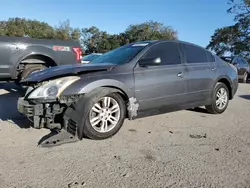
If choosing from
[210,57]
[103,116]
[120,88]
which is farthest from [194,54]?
[103,116]

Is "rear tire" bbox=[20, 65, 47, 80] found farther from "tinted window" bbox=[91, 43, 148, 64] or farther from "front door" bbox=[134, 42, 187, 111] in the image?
"front door" bbox=[134, 42, 187, 111]

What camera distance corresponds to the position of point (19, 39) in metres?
7.52

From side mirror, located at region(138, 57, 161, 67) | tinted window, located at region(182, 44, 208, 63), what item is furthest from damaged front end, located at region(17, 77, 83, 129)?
tinted window, located at region(182, 44, 208, 63)

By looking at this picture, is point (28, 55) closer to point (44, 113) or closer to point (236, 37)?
point (44, 113)

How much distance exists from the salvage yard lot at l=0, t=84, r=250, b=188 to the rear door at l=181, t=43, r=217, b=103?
0.65 meters

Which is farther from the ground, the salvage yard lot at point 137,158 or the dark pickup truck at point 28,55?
the dark pickup truck at point 28,55

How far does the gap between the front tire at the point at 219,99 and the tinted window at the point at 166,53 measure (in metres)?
1.25

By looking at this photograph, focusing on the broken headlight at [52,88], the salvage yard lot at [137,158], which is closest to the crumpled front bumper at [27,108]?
the broken headlight at [52,88]

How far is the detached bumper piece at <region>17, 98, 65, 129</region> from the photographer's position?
396 cm

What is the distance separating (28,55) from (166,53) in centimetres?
400

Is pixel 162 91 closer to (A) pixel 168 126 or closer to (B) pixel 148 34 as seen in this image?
(A) pixel 168 126

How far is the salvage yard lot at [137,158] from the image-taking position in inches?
114

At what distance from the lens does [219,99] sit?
6094 mm

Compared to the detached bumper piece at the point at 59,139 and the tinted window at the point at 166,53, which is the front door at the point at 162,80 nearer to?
the tinted window at the point at 166,53
